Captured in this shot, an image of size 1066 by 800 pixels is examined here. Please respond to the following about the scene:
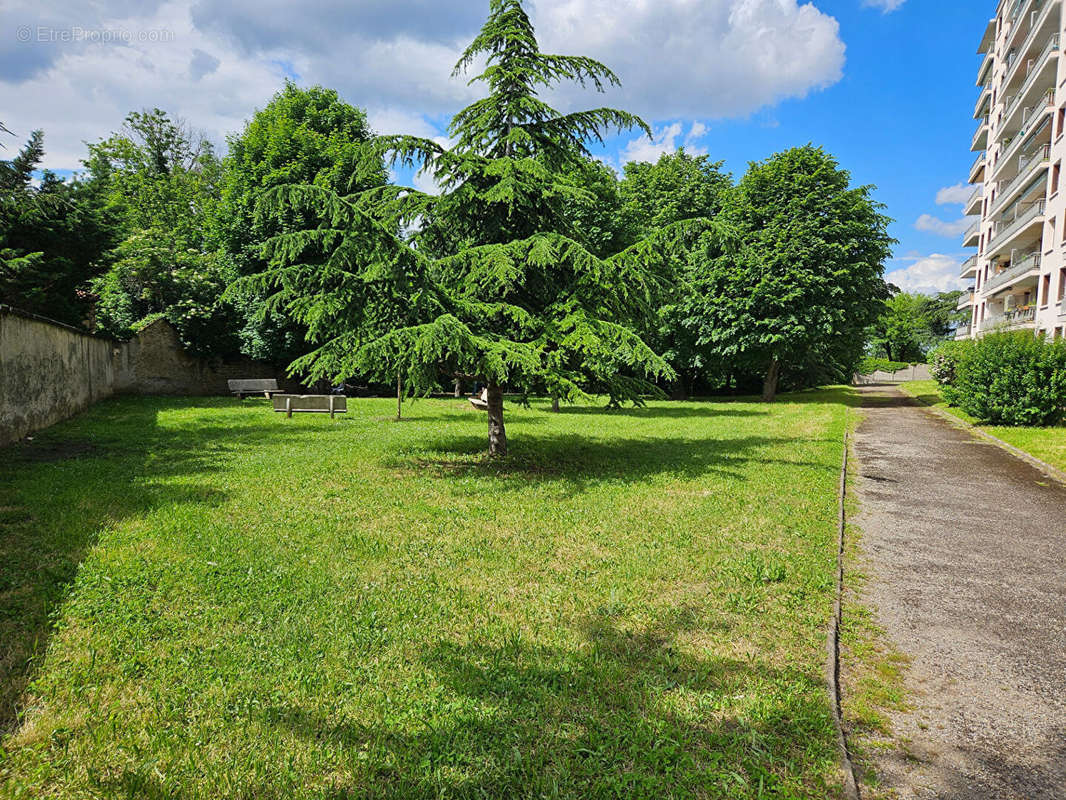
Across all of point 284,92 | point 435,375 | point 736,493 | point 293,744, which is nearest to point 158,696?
point 293,744

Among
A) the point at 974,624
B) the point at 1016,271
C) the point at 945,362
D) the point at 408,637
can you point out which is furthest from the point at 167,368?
the point at 1016,271

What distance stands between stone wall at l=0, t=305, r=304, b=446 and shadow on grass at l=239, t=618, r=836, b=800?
11271mm

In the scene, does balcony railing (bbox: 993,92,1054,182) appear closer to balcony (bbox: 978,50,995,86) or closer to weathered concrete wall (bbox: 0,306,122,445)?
balcony (bbox: 978,50,995,86)

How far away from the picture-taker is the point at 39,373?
1240 cm

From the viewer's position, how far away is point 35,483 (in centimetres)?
759

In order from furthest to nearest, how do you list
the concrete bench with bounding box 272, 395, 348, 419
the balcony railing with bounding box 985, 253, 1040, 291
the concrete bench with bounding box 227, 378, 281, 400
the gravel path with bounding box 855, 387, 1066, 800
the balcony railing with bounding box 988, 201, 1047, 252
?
the balcony railing with bounding box 985, 253, 1040, 291, the balcony railing with bounding box 988, 201, 1047, 252, the concrete bench with bounding box 227, 378, 281, 400, the concrete bench with bounding box 272, 395, 348, 419, the gravel path with bounding box 855, 387, 1066, 800

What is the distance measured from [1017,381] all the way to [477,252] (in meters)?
15.7

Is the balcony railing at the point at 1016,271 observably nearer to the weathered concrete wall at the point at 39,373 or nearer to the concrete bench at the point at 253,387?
the concrete bench at the point at 253,387

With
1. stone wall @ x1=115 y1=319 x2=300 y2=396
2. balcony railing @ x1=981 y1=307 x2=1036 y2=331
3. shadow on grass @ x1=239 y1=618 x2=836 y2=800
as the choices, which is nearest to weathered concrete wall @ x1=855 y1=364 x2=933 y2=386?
balcony railing @ x1=981 y1=307 x2=1036 y2=331

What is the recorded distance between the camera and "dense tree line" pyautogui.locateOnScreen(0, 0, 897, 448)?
880 centimetres

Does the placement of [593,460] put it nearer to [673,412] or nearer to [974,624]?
[974,624]

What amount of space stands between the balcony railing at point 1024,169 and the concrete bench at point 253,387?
112 feet

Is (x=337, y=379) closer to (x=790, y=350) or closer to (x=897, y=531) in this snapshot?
(x=897, y=531)

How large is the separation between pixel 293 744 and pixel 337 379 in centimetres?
671
